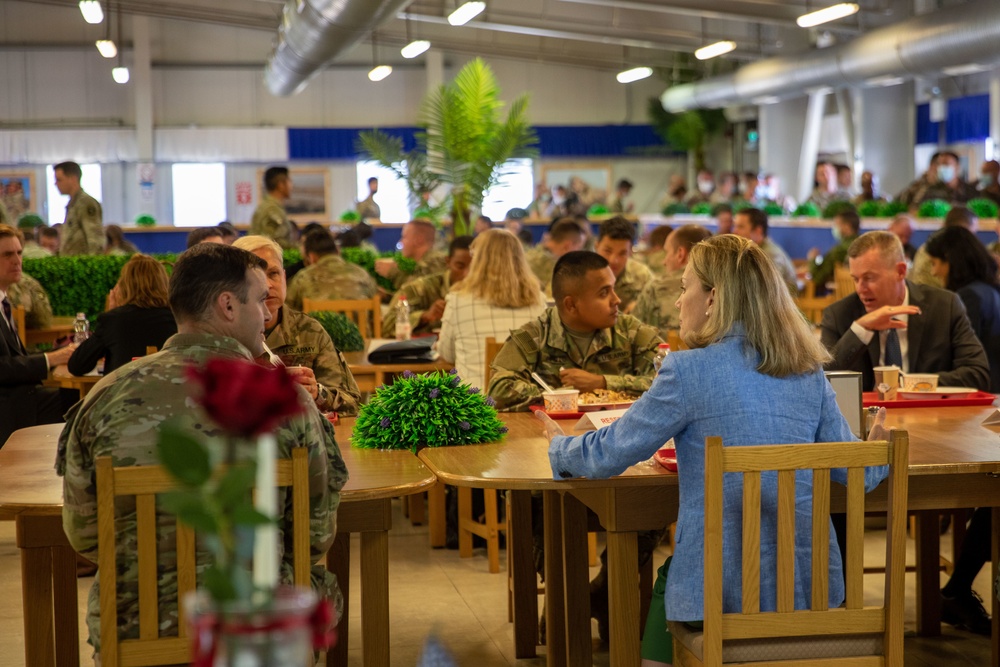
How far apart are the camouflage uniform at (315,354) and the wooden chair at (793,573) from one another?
1560mm

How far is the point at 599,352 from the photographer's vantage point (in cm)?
379

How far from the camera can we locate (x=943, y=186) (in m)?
11.3

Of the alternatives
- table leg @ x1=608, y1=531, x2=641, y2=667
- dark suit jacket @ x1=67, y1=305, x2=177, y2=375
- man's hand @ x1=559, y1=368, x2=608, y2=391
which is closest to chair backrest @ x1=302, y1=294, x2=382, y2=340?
dark suit jacket @ x1=67, y1=305, x2=177, y2=375

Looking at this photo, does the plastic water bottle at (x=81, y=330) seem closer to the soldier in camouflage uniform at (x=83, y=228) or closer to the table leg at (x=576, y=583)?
the table leg at (x=576, y=583)

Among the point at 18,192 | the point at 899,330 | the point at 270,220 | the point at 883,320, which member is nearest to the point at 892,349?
the point at 899,330

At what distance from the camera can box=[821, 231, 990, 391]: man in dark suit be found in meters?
3.91

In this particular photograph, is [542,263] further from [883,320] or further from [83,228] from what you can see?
[83,228]

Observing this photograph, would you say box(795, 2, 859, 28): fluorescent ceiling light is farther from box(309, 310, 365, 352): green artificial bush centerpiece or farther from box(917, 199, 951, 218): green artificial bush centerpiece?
box(309, 310, 365, 352): green artificial bush centerpiece

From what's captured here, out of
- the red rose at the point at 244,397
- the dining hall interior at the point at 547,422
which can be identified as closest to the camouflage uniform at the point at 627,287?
the dining hall interior at the point at 547,422

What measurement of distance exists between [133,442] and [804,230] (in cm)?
1198

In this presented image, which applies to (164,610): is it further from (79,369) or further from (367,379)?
(367,379)

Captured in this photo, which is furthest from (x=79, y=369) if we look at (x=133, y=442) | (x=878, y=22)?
(x=878, y=22)

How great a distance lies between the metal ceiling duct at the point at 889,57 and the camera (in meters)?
10.5

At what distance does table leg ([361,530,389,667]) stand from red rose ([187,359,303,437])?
1.81 meters
